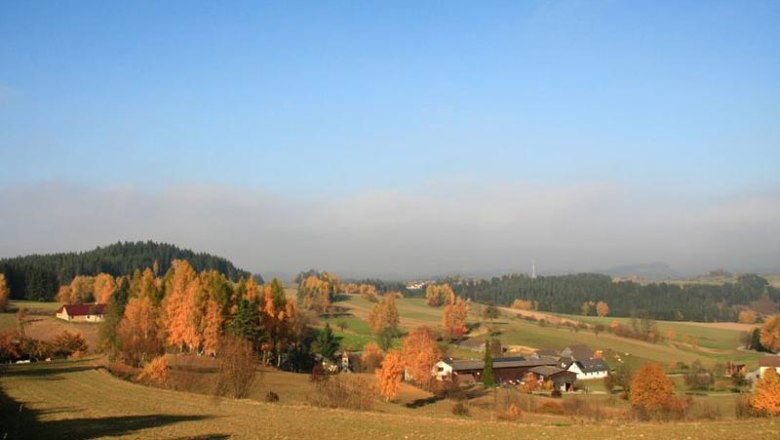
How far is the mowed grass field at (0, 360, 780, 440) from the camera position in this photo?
23297 mm

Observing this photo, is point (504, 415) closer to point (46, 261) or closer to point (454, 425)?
point (454, 425)

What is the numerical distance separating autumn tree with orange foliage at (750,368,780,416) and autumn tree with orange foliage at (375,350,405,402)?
2684cm

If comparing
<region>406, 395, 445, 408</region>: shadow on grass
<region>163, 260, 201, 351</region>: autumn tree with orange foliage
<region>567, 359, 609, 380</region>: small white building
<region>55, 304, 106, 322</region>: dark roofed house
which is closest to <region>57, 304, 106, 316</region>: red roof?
<region>55, 304, 106, 322</region>: dark roofed house

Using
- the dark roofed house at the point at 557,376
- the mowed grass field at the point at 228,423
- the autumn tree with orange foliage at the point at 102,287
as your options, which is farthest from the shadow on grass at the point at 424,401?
the autumn tree with orange foliage at the point at 102,287

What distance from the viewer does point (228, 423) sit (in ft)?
89.8

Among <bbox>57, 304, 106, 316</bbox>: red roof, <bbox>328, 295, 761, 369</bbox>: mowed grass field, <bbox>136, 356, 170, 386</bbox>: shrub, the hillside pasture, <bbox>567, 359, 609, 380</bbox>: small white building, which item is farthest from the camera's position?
<bbox>328, 295, 761, 369</bbox>: mowed grass field

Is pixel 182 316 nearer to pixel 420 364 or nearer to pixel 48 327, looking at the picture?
pixel 420 364

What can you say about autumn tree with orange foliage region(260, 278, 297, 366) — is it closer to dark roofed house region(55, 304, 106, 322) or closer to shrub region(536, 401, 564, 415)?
shrub region(536, 401, 564, 415)

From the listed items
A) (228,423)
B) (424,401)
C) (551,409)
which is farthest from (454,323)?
(228,423)

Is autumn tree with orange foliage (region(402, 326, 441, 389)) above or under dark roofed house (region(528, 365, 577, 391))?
above

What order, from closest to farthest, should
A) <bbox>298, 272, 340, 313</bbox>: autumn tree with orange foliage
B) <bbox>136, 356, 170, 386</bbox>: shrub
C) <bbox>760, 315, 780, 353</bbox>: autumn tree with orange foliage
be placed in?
<bbox>136, 356, 170, 386</bbox>: shrub → <bbox>760, 315, 780, 353</bbox>: autumn tree with orange foliage → <bbox>298, 272, 340, 313</bbox>: autumn tree with orange foliage

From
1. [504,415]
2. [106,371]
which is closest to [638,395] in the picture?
[504,415]

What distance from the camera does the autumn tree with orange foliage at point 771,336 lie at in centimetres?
10525

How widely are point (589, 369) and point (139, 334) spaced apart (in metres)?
65.5
